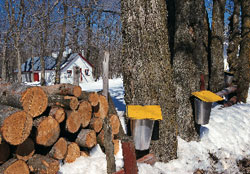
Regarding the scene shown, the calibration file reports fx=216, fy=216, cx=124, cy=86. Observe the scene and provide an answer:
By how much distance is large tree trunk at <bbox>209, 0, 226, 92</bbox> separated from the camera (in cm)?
757

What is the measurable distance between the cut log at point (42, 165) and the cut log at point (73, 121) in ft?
1.80

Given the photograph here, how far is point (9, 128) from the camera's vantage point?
2.52 meters

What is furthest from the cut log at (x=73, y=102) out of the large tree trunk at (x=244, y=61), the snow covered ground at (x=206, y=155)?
the large tree trunk at (x=244, y=61)

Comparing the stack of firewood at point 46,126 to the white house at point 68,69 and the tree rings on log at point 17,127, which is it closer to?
the tree rings on log at point 17,127

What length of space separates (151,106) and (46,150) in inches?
67.1

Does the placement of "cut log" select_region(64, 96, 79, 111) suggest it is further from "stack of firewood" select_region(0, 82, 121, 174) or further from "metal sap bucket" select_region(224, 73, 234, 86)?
"metal sap bucket" select_region(224, 73, 234, 86)

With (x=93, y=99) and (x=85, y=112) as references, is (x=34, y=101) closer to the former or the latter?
(x=85, y=112)

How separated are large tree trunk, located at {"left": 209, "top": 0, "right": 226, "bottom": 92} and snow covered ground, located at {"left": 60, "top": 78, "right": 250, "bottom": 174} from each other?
2.44 meters

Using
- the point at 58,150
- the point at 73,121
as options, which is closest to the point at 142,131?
the point at 73,121

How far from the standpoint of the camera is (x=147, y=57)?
3.20 metres

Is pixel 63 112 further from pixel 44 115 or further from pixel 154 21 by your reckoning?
pixel 154 21

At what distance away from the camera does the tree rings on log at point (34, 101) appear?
2819mm

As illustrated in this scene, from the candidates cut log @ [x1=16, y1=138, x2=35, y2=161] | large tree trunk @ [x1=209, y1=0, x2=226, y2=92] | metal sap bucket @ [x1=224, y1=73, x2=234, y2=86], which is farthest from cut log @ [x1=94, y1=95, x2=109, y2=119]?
metal sap bucket @ [x1=224, y1=73, x2=234, y2=86]

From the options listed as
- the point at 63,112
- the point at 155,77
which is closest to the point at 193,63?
the point at 155,77
